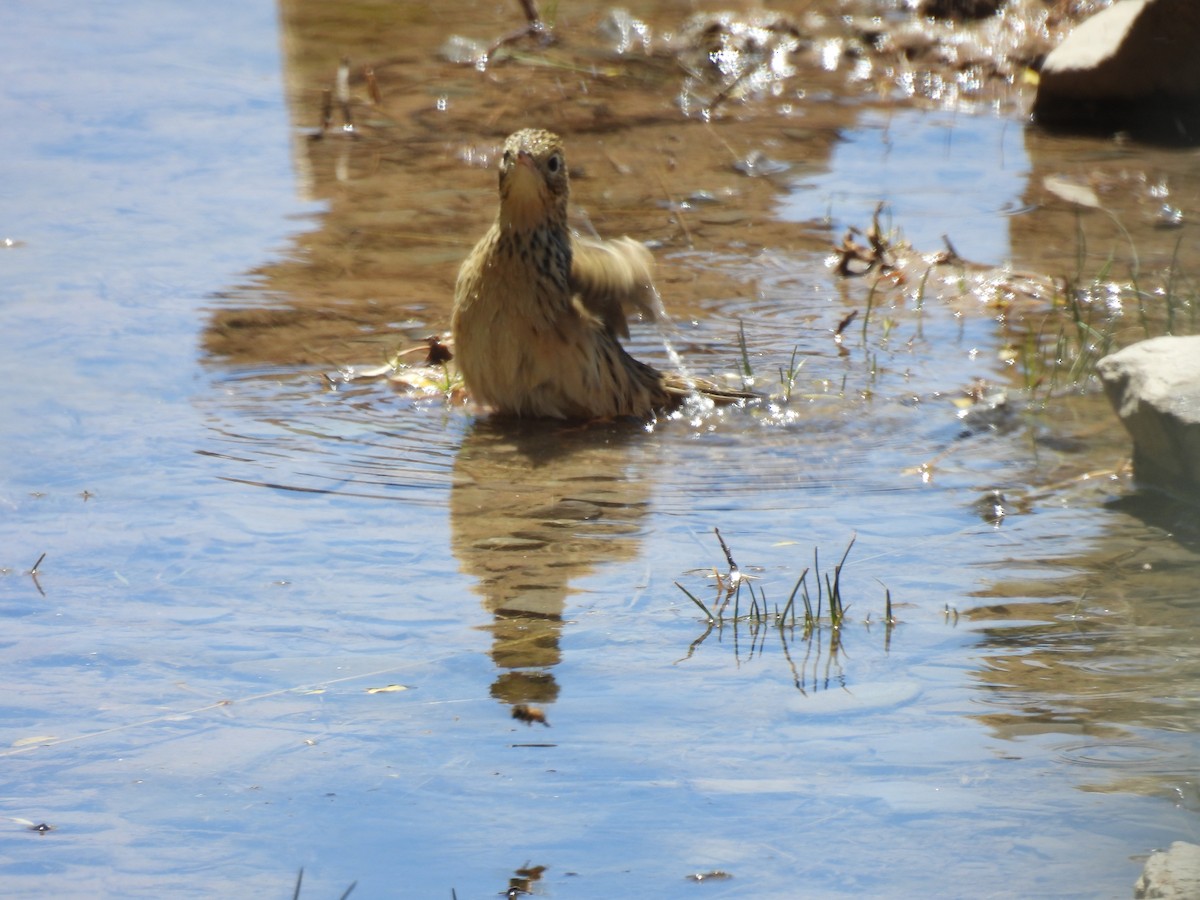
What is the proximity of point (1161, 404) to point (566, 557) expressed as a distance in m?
1.87

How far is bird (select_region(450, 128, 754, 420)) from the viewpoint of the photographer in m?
6.38

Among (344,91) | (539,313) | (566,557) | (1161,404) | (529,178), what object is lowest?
(566,557)

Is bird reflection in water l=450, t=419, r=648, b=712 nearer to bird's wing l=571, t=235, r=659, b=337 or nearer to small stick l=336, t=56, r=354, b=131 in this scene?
bird's wing l=571, t=235, r=659, b=337

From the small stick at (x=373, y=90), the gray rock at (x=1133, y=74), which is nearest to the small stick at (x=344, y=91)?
the small stick at (x=373, y=90)

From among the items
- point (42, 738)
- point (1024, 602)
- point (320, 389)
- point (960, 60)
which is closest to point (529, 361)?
point (320, 389)

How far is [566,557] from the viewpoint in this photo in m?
5.04

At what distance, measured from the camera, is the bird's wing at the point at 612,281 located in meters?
6.57

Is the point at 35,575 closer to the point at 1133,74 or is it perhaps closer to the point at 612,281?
the point at 612,281

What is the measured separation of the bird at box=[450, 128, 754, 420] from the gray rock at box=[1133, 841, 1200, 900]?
3.71 metres

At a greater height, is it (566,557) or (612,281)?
(612,281)

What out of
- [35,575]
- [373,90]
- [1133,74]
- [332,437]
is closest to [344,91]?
[373,90]

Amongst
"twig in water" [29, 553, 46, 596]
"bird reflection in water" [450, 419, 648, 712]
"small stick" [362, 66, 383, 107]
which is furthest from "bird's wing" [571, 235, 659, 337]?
"small stick" [362, 66, 383, 107]

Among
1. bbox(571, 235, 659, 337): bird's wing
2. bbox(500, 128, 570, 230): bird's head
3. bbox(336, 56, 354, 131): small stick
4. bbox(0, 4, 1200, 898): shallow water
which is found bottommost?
bbox(0, 4, 1200, 898): shallow water

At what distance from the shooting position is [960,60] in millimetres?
12086
